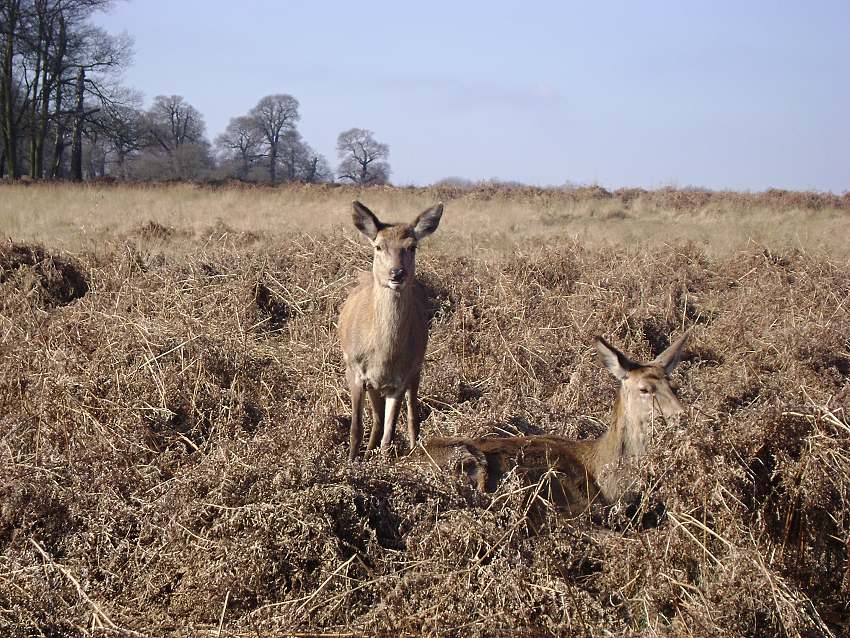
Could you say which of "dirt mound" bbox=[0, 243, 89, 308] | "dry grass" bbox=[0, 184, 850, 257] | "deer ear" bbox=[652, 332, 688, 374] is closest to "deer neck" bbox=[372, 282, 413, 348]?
"deer ear" bbox=[652, 332, 688, 374]

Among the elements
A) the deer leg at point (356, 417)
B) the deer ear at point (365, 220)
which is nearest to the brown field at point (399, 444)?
the deer leg at point (356, 417)

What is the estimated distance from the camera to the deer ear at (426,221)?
6.93 m

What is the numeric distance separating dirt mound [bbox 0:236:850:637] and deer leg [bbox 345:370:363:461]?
196mm

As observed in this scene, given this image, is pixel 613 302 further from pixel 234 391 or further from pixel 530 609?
pixel 530 609

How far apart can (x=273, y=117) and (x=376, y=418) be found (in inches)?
2782

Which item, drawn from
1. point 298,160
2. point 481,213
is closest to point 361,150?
point 298,160

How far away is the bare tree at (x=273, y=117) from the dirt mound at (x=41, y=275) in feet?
201

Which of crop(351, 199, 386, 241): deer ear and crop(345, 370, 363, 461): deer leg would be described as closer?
crop(345, 370, 363, 461): deer leg

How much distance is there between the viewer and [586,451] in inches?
225

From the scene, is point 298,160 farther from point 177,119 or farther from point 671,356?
point 671,356

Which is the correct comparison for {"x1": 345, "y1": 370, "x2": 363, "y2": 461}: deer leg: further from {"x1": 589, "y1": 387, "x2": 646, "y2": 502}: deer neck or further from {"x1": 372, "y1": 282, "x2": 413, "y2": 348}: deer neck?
{"x1": 589, "y1": 387, "x2": 646, "y2": 502}: deer neck

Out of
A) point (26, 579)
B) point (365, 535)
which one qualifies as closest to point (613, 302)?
point (365, 535)

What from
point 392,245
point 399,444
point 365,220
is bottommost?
point 399,444

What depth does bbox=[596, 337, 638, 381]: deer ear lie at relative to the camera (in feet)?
17.9
